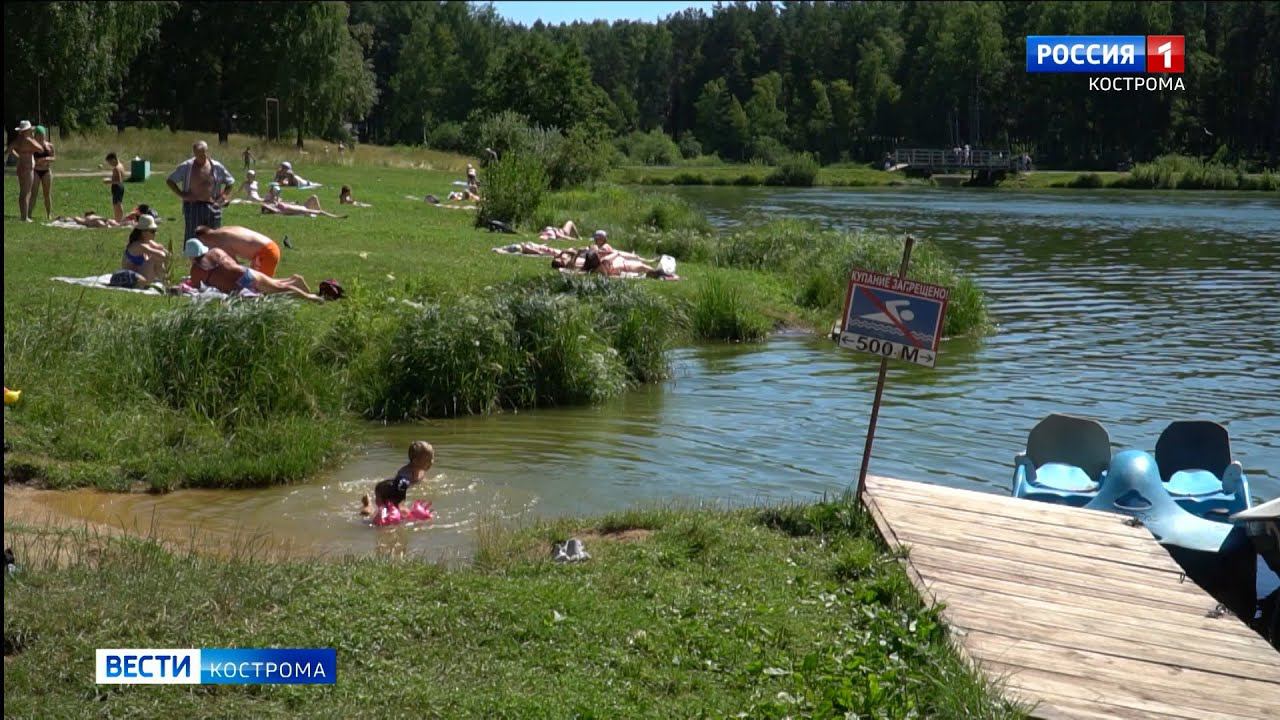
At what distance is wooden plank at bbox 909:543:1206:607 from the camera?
773 centimetres

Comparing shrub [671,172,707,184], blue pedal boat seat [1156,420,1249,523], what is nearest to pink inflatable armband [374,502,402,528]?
blue pedal boat seat [1156,420,1249,523]

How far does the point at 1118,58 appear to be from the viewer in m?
108

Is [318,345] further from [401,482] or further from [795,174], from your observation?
[795,174]

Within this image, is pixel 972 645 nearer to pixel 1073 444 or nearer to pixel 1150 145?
pixel 1073 444

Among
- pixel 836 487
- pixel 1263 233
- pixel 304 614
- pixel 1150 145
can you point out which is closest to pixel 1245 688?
pixel 304 614

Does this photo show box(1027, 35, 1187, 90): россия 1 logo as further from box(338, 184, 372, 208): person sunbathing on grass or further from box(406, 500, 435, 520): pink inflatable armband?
box(406, 500, 435, 520): pink inflatable armband

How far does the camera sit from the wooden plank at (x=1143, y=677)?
6172 mm

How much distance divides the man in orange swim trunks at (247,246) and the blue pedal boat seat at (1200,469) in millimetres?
12198

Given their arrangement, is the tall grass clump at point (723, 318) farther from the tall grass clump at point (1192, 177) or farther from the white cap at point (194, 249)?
the tall grass clump at point (1192, 177)

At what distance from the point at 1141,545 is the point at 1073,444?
2893 mm

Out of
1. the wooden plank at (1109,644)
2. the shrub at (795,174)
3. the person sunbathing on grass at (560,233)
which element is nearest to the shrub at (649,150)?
the shrub at (795,174)

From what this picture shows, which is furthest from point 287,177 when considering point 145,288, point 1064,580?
point 1064,580

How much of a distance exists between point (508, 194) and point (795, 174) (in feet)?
225

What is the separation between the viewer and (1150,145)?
360ft
